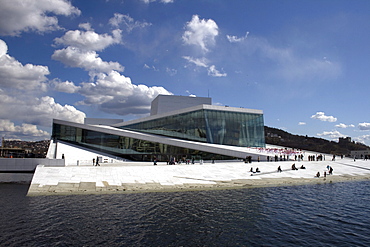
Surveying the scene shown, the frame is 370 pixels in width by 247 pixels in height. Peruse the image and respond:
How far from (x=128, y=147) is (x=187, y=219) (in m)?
28.5

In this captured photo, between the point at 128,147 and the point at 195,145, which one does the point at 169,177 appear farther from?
the point at 128,147

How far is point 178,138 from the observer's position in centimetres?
4241

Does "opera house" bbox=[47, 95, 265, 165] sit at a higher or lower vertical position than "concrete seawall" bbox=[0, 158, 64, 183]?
higher

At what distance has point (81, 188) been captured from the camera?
19.4 metres

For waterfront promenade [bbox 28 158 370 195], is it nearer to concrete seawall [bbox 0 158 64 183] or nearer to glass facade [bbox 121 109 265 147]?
concrete seawall [bbox 0 158 64 183]

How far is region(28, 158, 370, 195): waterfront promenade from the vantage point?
19750 millimetres

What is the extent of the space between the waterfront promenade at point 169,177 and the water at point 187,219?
5.71ft

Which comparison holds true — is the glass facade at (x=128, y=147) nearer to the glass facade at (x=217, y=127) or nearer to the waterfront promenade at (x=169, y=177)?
the glass facade at (x=217, y=127)

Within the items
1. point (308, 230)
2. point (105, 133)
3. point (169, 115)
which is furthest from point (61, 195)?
point (169, 115)

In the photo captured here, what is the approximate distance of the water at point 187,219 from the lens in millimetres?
10289

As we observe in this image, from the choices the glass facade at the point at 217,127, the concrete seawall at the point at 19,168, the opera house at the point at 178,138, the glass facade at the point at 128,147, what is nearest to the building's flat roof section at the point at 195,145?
the opera house at the point at 178,138

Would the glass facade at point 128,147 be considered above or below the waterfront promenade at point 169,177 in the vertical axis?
above

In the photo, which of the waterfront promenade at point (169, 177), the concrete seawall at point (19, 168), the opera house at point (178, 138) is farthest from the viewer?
the opera house at point (178, 138)

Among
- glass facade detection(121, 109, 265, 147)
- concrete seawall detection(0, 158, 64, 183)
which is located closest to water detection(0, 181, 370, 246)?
concrete seawall detection(0, 158, 64, 183)
